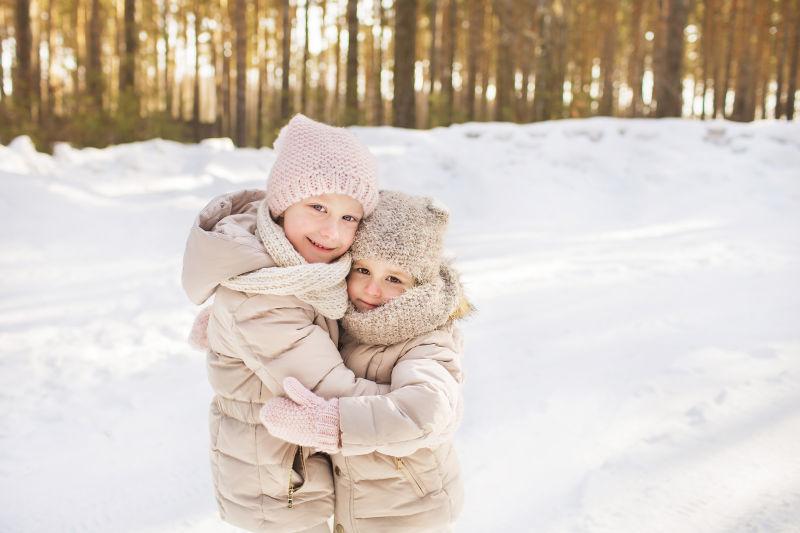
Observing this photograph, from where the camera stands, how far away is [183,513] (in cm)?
237

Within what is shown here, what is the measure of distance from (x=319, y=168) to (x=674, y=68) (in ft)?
31.9

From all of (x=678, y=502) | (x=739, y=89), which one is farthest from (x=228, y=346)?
(x=739, y=89)

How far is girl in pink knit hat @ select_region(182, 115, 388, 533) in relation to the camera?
4.73 feet

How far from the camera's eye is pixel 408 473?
4.96 feet

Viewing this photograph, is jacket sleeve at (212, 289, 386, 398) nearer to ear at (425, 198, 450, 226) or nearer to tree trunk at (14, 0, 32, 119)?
ear at (425, 198, 450, 226)

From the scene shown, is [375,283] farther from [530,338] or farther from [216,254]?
[530,338]

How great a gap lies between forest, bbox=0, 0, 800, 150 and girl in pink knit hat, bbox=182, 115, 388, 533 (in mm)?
8555

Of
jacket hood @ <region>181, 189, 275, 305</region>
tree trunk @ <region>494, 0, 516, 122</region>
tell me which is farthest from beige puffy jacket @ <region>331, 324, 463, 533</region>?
tree trunk @ <region>494, 0, 516, 122</region>

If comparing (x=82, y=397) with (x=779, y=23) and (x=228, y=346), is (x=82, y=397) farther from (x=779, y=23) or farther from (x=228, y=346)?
(x=779, y=23)

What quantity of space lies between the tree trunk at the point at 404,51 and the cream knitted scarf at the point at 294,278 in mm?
8603

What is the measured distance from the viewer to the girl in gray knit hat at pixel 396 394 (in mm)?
1347

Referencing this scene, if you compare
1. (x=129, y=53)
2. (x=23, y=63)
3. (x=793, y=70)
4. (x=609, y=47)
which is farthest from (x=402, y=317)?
(x=609, y=47)

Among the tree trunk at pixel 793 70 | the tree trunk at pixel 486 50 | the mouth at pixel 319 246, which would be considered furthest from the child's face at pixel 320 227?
the tree trunk at pixel 486 50

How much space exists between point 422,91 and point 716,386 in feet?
86.3
